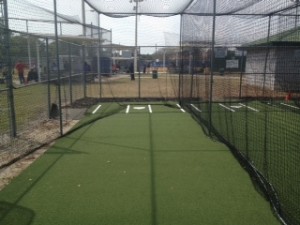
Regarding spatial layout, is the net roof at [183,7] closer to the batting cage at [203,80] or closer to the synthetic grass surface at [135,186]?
the batting cage at [203,80]

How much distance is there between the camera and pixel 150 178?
185 inches

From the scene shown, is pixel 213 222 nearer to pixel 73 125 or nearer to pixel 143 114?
pixel 73 125

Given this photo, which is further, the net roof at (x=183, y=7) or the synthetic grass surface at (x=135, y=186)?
the net roof at (x=183, y=7)

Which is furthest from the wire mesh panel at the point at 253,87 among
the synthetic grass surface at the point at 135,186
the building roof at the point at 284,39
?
the synthetic grass surface at the point at 135,186

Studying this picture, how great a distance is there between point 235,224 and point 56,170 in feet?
9.10

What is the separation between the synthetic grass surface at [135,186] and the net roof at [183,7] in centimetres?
342

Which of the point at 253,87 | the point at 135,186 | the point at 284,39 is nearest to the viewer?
the point at 135,186

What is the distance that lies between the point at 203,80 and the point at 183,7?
2.52 meters

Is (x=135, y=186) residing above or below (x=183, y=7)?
below

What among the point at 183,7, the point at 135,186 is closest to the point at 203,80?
the point at 183,7

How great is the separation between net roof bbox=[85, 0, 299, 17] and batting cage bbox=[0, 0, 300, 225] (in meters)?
0.04

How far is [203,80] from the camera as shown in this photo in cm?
1159

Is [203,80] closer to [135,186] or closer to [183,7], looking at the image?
[183,7]

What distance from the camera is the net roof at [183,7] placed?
8.09 metres
